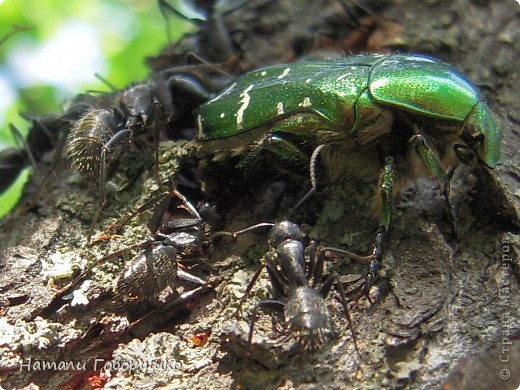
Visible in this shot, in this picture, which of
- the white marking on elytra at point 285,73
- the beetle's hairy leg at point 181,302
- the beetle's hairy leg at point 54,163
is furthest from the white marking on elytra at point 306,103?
the beetle's hairy leg at point 54,163

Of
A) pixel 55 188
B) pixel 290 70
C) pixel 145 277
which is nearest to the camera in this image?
pixel 145 277

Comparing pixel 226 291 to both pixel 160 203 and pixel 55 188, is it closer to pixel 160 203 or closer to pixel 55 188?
pixel 160 203

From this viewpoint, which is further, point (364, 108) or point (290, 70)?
point (290, 70)

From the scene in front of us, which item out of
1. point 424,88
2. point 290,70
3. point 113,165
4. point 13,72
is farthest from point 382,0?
point 13,72

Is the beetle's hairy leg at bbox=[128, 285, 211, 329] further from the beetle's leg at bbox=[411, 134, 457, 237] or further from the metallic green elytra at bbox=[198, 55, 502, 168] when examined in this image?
the beetle's leg at bbox=[411, 134, 457, 237]

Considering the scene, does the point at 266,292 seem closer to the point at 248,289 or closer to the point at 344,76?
the point at 248,289

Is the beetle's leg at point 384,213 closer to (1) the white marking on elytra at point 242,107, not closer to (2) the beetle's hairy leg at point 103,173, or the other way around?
(1) the white marking on elytra at point 242,107
